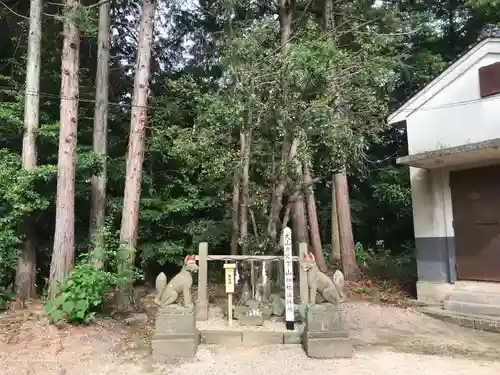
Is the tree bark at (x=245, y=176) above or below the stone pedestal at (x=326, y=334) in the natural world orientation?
above

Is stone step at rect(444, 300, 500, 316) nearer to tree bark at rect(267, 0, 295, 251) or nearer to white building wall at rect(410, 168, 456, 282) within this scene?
white building wall at rect(410, 168, 456, 282)

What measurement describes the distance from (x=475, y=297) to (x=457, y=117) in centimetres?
354

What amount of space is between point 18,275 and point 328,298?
6.64m

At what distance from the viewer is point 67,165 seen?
26.8 ft

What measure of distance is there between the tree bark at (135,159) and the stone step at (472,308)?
242 inches

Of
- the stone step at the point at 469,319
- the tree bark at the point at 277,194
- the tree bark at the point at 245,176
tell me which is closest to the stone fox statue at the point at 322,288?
the tree bark at the point at 277,194

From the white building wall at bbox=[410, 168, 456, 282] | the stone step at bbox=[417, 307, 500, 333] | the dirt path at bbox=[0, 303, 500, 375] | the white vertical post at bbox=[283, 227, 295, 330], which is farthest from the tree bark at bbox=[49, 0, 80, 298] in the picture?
the white building wall at bbox=[410, 168, 456, 282]

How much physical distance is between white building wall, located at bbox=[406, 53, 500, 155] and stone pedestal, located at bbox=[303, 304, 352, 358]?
15.6ft

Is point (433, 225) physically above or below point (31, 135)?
below

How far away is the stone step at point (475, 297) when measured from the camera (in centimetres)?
766

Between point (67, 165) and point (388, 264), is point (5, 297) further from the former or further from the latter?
point (388, 264)

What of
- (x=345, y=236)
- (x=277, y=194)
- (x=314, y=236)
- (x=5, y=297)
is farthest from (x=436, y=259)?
(x=5, y=297)

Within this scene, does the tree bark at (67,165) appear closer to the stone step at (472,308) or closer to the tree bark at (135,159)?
the tree bark at (135,159)

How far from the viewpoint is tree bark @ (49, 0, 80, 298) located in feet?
25.7
